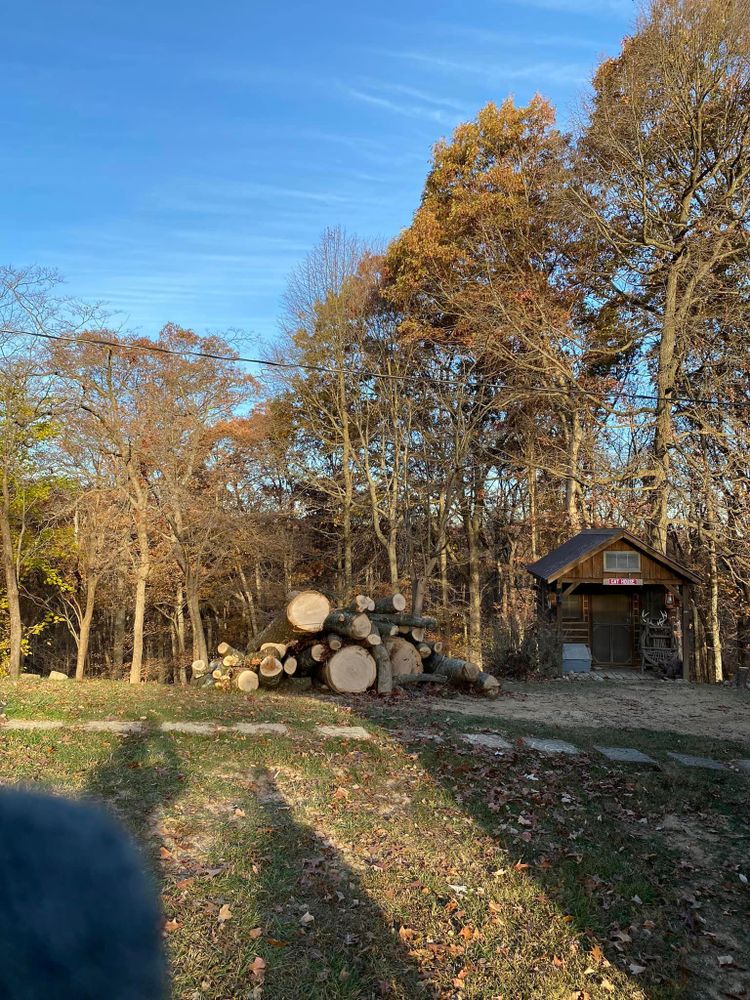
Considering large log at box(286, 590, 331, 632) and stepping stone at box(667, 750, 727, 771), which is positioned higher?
large log at box(286, 590, 331, 632)

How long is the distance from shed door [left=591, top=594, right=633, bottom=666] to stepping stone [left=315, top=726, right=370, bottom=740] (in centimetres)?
1330

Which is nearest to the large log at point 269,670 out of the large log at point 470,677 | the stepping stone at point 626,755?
the large log at point 470,677

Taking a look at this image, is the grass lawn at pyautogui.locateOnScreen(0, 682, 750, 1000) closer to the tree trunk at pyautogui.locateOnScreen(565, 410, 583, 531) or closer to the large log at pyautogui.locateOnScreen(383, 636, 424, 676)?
the large log at pyautogui.locateOnScreen(383, 636, 424, 676)

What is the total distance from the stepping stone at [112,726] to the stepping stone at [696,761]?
19.1 ft

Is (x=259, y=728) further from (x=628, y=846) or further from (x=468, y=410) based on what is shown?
(x=468, y=410)

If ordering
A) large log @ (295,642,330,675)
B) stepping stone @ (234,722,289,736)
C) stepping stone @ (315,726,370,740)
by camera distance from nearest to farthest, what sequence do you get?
stepping stone @ (234,722,289,736), stepping stone @ (315,726,370,740), large log @ (295,642,330,675)

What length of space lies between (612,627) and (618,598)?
84 centimetres

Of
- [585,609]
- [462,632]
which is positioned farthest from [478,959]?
[462,632]

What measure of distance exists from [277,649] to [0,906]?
36.7 ft

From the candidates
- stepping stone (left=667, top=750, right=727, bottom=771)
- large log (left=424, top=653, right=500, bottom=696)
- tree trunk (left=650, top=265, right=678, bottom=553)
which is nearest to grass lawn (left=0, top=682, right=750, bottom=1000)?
stepping stone (left=667, top=750, right=727, bottom=771)

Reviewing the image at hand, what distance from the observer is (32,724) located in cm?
700

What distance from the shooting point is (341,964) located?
11.0 feet

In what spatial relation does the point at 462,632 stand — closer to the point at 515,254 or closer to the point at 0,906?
the point at 515,254

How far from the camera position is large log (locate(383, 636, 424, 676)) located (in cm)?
1268
